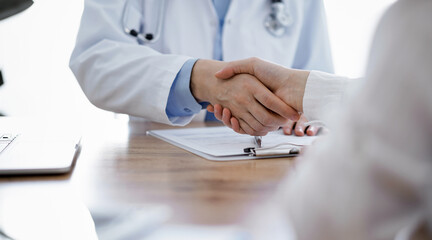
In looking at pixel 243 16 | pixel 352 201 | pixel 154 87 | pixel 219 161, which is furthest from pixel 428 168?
pixel 243 16

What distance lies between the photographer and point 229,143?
820 mm

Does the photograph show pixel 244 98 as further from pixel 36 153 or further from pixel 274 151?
pixel 36 153

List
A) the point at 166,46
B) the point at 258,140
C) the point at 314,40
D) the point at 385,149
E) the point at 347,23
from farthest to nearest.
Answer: the point at 347,23 → the point at 314,40 → the point at 166,46 → the point at 258,140 → the point at 385,149

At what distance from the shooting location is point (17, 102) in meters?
2.47

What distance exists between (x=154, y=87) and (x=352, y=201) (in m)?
0.76

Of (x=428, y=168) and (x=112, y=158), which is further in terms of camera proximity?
(x=112, y=158)

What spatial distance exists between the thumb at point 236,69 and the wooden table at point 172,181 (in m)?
0.22

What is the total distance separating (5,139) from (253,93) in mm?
478

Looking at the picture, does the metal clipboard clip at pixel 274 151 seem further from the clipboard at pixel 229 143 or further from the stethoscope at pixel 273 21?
the stethoscope at pixel 273 21

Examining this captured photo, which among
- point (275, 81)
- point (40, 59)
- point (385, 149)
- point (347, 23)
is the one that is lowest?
point (40, 59)

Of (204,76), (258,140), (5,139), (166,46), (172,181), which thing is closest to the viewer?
(172,181)

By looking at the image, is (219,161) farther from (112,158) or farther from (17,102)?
(17,102)

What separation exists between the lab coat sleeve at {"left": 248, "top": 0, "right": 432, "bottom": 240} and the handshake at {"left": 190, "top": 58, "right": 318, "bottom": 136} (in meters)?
0.54

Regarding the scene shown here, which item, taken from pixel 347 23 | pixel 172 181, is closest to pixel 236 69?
pixel 172 181
